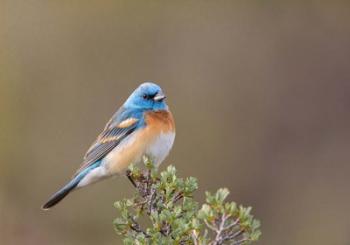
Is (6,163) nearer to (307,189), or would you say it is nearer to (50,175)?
(50,175)

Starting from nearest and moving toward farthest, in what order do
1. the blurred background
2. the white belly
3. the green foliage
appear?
1. the green foliage
2. the white belly
3. the blurred background

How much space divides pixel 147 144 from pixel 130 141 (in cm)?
13

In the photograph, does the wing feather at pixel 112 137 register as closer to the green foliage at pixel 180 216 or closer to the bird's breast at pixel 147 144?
the bird's breast at pixel 147 144

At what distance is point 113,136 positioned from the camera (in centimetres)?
495

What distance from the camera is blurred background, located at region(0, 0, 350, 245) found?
24.8 ft

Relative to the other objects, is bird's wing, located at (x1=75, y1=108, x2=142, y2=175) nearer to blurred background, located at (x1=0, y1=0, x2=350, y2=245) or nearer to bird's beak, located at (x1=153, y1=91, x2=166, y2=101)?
bird's beak, located at (x1=153, y1=91, x2=166, y2=101)

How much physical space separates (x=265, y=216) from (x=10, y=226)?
2.23m

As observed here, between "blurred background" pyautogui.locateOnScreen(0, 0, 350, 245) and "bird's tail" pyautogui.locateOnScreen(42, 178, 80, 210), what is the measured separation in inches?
92.1

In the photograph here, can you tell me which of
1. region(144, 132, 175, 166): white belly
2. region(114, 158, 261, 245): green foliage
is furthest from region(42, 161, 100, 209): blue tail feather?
region(114, 158, 261, 245): green foliage

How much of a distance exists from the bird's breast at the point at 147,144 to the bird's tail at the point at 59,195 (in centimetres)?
21

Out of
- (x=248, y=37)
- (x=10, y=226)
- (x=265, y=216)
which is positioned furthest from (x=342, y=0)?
(x=10, y=226)

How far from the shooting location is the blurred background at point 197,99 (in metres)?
7.57

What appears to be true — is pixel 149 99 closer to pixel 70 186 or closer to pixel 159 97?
pixel 159 97

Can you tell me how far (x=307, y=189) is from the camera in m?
8.09
